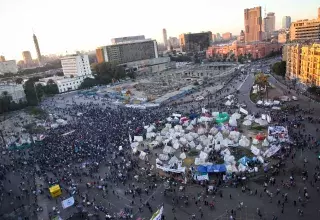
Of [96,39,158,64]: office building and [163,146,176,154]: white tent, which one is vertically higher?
[96,39,158,64]: office building

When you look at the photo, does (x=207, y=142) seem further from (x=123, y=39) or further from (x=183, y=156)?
(x=123, y=39)

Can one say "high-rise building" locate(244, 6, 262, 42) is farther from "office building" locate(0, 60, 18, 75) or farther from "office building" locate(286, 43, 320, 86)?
"office building" locate(0, 60, 18, 75)

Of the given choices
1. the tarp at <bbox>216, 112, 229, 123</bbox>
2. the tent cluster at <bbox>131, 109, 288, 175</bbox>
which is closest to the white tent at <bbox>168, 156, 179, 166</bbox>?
the tent cluster at <bbox>131, 109, 288, 175</bbox>

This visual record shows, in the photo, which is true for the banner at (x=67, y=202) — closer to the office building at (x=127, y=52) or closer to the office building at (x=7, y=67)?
the office building at (x=127, y=52)

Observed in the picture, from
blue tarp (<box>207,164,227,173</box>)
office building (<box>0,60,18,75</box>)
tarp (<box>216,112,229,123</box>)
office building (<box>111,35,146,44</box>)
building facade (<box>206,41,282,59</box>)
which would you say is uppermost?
office building (<box>111,35,146,44</box>)

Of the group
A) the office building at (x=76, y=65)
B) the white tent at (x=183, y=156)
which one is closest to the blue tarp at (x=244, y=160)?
the white tent at (x=183, y=156)

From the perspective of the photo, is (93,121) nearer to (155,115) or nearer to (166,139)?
(155,115)
